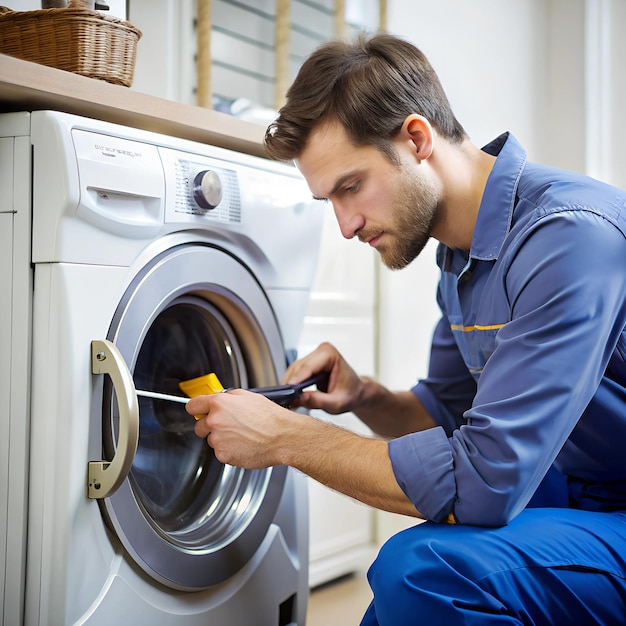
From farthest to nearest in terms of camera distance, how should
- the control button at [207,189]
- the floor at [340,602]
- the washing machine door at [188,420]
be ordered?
1. the floor at [340,602]
2. the control button at [207,189]
3. the washing machine door at [188,420]

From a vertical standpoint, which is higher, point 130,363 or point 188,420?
point 130,363

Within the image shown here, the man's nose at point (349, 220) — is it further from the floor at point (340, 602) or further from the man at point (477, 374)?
the floor at point (340, 602)

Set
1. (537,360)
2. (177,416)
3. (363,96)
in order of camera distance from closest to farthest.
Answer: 1. (537,360)
2. (363,96)
3. (177,416)

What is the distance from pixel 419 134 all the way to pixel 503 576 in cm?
66

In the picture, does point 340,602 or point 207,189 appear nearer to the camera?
point 207,189

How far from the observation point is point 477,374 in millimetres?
1381

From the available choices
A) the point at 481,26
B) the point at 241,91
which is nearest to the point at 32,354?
the point at 241,91

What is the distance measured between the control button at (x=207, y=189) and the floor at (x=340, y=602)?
3.59 feet

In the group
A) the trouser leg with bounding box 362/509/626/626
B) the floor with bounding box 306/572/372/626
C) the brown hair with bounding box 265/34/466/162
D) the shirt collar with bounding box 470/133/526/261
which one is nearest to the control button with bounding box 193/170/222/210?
the brown hair with bounding box 265/34/466/162

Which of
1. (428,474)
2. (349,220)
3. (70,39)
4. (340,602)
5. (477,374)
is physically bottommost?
(340,602)

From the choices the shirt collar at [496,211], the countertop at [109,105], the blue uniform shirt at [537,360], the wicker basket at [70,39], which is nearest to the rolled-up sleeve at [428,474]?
the blue uniform shirt at [537,360]

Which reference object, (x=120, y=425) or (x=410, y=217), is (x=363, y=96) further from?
(x=120, y=425)

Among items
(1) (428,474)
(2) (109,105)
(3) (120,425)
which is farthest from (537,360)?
(2) (109,105)

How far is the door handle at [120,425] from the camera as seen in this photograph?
1045 millimetres
